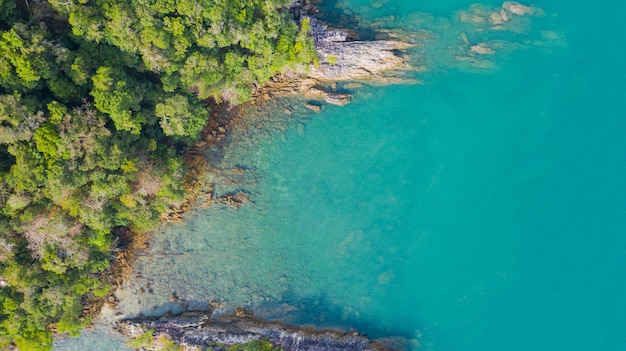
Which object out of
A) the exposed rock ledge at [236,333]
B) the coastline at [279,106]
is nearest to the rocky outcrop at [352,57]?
the coastline at [279,106]

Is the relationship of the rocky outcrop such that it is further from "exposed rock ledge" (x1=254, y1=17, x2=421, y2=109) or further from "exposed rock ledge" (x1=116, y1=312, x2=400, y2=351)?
"exposed rock ledge" (x1=116, y1=312, x2=400, y2=351)

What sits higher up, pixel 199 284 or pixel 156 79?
pixel 156 79

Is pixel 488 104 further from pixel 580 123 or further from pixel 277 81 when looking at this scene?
pixel 277 81

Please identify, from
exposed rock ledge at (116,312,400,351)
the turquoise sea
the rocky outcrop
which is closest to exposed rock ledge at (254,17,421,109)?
the rocky outcrop

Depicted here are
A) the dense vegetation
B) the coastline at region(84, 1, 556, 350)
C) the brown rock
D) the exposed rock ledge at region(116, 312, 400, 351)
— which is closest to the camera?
the dense vegetation

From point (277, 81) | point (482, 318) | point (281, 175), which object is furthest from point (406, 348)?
point (277, 81)

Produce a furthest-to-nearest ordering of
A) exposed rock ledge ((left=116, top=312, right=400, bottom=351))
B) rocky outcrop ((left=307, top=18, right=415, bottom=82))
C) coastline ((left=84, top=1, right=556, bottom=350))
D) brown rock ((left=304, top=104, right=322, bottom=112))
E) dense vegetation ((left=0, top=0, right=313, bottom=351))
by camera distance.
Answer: brown rock ((left=304, top=104, right=322, bottom=112)) → coastline ((left=84, top=1, right=556, bottom=350)) → rocky outcrop ((left=307, top=18, right=415, bottom=82)) → exposed rock ledge ((left=116, top=312, right=400, bottom=351)) → dense vegetation ((left=0, top=0, right=313, bottom=351))
